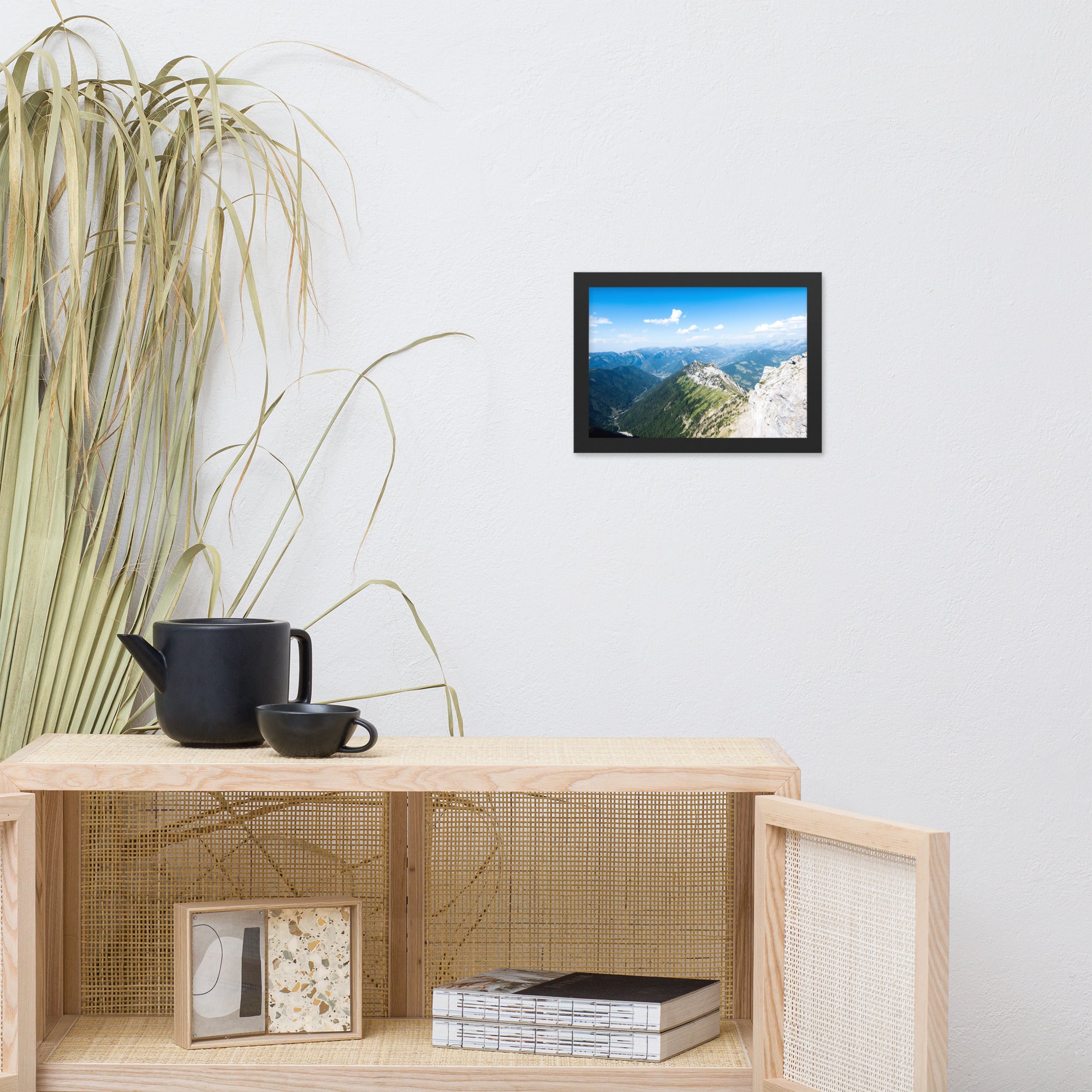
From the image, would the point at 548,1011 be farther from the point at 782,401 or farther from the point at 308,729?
the point at 782,401

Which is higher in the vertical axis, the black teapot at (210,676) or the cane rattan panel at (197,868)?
the black teapot at (210,676)

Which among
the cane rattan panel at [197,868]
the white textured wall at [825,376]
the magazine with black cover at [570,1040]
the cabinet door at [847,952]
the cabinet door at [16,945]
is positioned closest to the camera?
the cabinet door at [847,952]

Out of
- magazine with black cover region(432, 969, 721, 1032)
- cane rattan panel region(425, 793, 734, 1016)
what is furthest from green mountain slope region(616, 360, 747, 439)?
A: magazine with black cover region(432, 969, 721, 1032)

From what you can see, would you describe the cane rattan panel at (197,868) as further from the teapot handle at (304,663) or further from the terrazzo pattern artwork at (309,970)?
the teapot handle at (304,663)

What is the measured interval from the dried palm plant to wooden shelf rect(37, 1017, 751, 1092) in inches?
16.8

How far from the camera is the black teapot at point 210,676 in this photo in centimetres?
121

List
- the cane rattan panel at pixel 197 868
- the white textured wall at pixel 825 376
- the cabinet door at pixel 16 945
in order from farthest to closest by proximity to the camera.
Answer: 1. the white textured wall at pixel 825 376
2. the cane rattan panel at pixel 197 868
3. the cabinet door at pixel 16 945

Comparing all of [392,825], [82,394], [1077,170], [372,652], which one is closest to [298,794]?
[392,825]

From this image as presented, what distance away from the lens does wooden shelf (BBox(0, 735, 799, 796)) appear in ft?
3.79

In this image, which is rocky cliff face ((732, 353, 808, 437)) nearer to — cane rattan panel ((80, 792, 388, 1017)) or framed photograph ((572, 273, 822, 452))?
framed photograph ((572, 273, 822, 452))

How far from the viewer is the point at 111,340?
5.14ft

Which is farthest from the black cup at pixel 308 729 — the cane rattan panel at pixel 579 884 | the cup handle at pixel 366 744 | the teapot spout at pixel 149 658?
the cane rattan panel at pixel 579 884

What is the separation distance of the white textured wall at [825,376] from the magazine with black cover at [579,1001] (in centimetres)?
39

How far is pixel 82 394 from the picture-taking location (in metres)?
1.33
